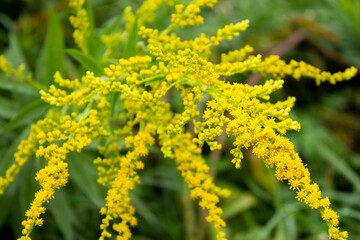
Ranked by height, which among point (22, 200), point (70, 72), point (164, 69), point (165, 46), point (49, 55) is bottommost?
point (22, 200)

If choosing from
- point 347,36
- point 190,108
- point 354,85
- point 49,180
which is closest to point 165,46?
point 190,108

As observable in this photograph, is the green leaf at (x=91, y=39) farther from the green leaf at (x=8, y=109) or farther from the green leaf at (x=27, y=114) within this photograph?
the green leaf at (x=8, y=109)

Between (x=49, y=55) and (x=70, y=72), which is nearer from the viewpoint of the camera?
(x=49, y=55)

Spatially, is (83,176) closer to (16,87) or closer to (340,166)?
(16,87)

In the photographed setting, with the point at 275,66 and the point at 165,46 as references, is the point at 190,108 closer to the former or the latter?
the point at 165,46

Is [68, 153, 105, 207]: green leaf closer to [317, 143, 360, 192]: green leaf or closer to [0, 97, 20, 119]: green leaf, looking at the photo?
[0, 97, 20, 119]: green leaf

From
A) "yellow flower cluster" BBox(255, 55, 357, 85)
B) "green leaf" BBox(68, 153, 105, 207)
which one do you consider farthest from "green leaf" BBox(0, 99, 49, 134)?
"yellow flower cluster" BBox(255, 55, 357, 85)

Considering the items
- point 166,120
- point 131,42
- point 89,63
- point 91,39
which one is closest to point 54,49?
point 91,39

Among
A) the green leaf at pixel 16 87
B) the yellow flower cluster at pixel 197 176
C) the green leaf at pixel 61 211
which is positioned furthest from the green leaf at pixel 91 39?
the green leaf at pixel 61 211
